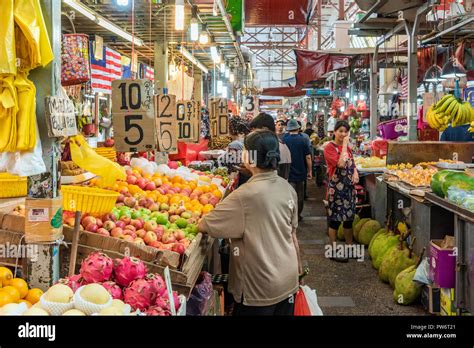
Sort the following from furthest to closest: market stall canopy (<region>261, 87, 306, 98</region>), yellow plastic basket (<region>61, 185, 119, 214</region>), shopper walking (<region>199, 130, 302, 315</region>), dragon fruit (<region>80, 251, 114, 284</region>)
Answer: market stall canopy (<region>261, 87, 306, 98</region>)
shopper walking (<region>199, 130, 302, 315</region>)
yellow plastic basket (<region>61, 185, 119, 214</region>)
dragon fruit (<region>80, 251, 114, 284</region>)

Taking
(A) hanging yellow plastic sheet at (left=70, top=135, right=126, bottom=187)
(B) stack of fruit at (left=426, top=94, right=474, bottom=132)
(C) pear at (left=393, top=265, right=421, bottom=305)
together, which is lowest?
(C) pear at (left=393, top=265, right=421, bottom=305)

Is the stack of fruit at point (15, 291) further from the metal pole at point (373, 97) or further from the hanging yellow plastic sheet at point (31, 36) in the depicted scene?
the metal pole at point (373, 97)

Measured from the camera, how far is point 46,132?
9.70 ft

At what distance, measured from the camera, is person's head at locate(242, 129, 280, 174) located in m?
3.52

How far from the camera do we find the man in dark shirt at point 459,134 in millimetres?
8422

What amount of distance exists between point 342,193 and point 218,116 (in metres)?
2.76

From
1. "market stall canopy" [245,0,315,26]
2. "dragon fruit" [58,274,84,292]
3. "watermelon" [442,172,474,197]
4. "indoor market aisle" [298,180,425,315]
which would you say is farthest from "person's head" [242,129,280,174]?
"market stall canopy" [245,0,315,26]

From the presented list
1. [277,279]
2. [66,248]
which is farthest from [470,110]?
[66,248]

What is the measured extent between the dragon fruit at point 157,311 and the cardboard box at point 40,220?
0.84 m

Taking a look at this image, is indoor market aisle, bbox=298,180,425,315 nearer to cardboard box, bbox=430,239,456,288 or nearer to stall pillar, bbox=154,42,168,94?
cardboard box, bbox=430,239,456,288

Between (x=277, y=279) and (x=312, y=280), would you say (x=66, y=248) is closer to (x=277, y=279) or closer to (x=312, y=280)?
(x=277, y=279)

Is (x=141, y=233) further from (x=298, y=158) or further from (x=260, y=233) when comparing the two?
(x=298, y=158)

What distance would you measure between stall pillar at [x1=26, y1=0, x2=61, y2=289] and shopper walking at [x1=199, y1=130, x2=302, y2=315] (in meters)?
1.04
